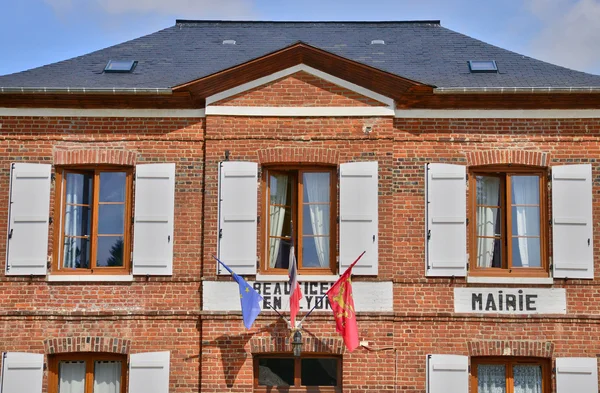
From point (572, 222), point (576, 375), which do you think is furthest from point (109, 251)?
point (576, 375)

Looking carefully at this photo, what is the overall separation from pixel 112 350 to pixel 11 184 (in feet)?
9.41

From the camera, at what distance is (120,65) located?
14.5 metres

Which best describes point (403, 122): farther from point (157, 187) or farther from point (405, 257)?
point (157, 187)

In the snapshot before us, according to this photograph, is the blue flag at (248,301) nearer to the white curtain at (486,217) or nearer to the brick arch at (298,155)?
the brick arch at (298,155)

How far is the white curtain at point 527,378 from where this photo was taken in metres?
13.0

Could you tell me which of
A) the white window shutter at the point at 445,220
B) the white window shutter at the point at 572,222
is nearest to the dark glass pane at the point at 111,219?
the white window shutter at the point at 445,220

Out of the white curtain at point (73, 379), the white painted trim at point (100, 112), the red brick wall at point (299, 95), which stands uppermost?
the red brick wall at point (299, 95)

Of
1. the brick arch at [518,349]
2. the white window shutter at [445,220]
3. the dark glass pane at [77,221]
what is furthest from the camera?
the dark glass pane at [77,221]

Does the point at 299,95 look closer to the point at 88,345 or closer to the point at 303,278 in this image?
the point at 303,278

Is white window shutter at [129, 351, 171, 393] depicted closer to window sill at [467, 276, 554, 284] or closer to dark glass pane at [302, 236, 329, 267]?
dark glass pane at [302, 236, 329, 267]

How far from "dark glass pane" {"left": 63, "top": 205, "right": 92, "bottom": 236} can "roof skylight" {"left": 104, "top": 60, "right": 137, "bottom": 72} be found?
2290 millimetres

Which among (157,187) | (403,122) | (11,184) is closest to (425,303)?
(403,122)

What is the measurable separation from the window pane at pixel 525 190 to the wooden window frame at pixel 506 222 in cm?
6

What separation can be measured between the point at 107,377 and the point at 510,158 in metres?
6.63
